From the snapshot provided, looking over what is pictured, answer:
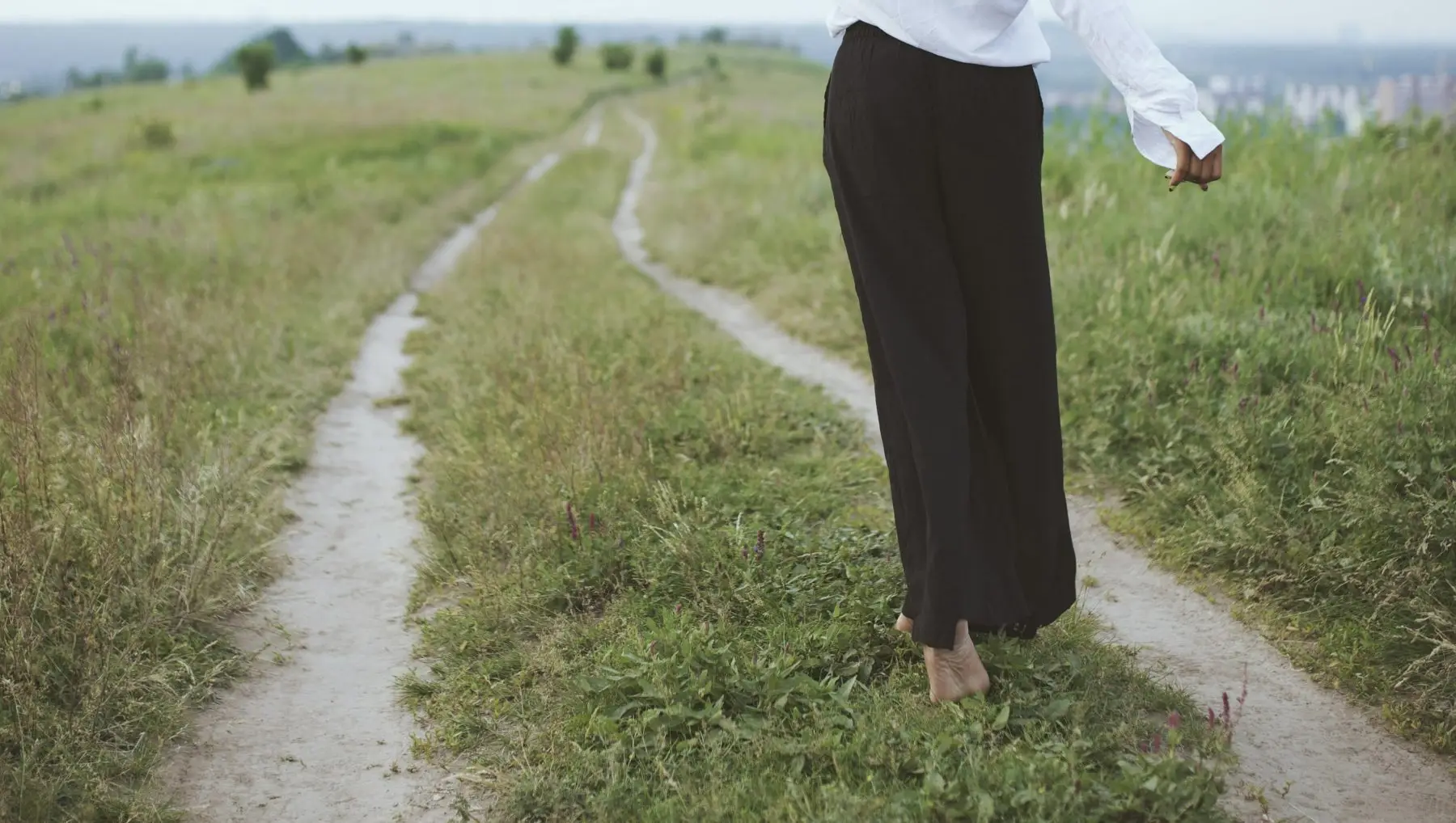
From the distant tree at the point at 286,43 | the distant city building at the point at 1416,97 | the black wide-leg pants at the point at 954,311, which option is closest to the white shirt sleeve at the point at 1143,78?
the black wide-leg pants at the point at 954,311

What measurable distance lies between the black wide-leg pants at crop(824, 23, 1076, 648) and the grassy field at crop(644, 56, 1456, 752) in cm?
120

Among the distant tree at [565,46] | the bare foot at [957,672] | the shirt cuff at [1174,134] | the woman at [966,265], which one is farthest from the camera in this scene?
the distant tree at [565,46]

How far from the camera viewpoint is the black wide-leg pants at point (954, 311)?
103 inches

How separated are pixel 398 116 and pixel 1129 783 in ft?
118

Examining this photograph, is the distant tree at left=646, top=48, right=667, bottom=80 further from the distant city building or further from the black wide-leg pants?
the black wide-leg pants

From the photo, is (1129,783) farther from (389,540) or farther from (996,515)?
(389,540)

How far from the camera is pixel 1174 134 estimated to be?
237 cm

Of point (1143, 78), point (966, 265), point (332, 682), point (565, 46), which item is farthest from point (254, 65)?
point (1143, 78)

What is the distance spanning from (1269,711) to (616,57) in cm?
8119

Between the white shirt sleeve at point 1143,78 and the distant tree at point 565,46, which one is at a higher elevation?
the distant tree at point 565,46

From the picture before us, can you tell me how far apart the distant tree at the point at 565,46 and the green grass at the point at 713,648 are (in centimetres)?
8172

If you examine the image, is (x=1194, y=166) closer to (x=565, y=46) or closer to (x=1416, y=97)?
(x=1416, y=97)

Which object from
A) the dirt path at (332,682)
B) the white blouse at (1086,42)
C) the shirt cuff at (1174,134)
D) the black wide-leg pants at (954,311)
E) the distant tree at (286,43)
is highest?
the distant tree at (286,43)

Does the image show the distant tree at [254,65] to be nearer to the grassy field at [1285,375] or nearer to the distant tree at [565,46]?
the distant tree at [565,46]
